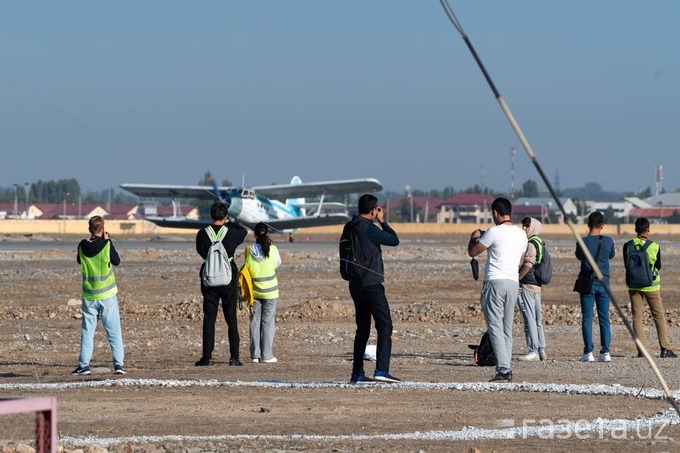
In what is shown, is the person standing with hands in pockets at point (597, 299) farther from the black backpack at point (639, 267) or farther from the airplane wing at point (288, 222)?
the airplane wing at point (288, 222)

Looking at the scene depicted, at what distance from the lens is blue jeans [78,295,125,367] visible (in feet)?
42.0

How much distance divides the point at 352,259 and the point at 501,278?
1560 mm

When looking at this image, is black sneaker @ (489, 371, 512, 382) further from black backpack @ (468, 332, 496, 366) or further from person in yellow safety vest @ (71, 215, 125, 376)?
person in yellow safety vest @ (71, 215, 125, 376)

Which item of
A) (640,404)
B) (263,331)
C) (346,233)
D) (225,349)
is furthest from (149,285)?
(640,404)

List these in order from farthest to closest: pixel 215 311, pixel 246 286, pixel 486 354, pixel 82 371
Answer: pixel 246 286 → pixel 215 311 → pixel 486 354 → pixel 82 371

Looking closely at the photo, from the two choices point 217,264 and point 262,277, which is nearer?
point 217,264

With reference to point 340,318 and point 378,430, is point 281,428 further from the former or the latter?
point 340,318

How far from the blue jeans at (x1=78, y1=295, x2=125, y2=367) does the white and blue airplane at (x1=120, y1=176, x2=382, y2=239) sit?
45.0 meters

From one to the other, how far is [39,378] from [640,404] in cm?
617

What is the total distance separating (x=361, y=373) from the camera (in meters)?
11.6

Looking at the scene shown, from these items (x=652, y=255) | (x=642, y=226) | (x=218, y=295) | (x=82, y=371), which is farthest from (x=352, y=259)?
(x=642, y=226)

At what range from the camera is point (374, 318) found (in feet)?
37.5

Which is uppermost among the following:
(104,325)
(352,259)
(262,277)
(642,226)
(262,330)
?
(642,226)

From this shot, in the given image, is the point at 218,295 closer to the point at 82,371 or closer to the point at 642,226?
the point at 82,371
